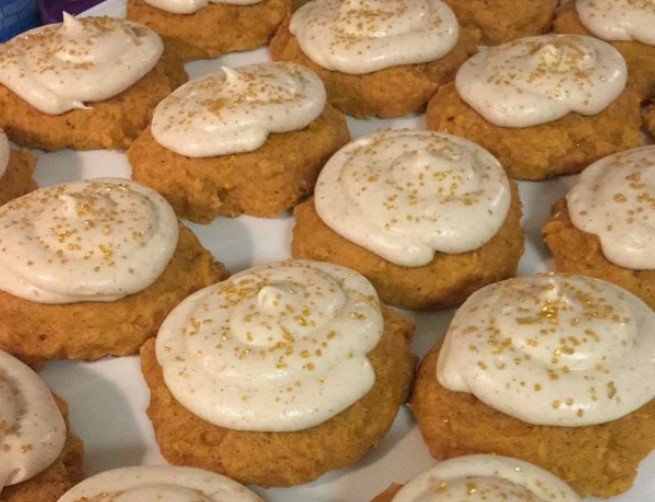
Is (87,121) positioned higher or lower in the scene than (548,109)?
lower

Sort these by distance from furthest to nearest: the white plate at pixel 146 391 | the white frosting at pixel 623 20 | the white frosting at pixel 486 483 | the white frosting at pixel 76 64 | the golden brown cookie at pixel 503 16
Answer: the golden brown cookie at pixel 503 16 < the white frosting at pixel 623 20 < the white frosting at pixel 76 64 < the white plate at pixel 146 391 < the white frosting at pixel 486 483

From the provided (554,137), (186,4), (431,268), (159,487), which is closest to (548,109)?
(554,137)

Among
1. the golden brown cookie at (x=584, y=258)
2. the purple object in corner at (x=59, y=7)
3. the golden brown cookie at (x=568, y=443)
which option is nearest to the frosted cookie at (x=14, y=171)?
the purple object in corner at (x=59, y=7)

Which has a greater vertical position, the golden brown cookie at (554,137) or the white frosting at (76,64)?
the white frosting at (76,64)

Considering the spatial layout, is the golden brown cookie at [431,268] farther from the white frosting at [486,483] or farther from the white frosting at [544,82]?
the white frosting at [486,483]

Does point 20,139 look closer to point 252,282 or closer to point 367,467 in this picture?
point 252,282

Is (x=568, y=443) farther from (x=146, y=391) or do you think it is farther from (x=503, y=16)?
(x=503, y=16)

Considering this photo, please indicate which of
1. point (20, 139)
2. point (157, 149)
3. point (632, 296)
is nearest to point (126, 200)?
point (157, 149)
